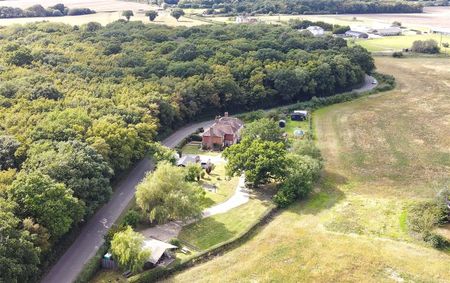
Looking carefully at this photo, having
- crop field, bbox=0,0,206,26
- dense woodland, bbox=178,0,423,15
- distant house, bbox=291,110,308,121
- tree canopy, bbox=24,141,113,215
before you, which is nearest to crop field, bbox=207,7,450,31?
dense woodland, bbox=178,0,423,15

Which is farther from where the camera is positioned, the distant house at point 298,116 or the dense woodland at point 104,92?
the distant house at point 298,116

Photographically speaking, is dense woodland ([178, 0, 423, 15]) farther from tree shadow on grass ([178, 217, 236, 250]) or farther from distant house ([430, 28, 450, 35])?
tree shadow on grass ([178, 217, 236, 250])

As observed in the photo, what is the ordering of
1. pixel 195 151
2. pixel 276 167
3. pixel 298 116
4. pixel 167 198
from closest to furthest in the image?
pixel 167 198
pixel 276 167
pixel 195 151
pixel 298 116

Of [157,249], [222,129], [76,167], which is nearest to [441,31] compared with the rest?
[222,129]

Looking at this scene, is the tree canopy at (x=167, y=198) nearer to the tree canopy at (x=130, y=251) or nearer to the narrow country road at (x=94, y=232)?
the narrow country road at (x=94, y=232)

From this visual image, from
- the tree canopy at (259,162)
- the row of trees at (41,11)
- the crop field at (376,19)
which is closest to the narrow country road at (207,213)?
the tree canopy at (259,162)

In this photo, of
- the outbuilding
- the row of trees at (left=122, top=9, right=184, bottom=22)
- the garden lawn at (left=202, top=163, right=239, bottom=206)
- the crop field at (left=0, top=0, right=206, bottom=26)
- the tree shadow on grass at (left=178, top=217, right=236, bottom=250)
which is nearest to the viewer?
the outbuilding

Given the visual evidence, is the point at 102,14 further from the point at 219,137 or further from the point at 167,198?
the point at 167,198
